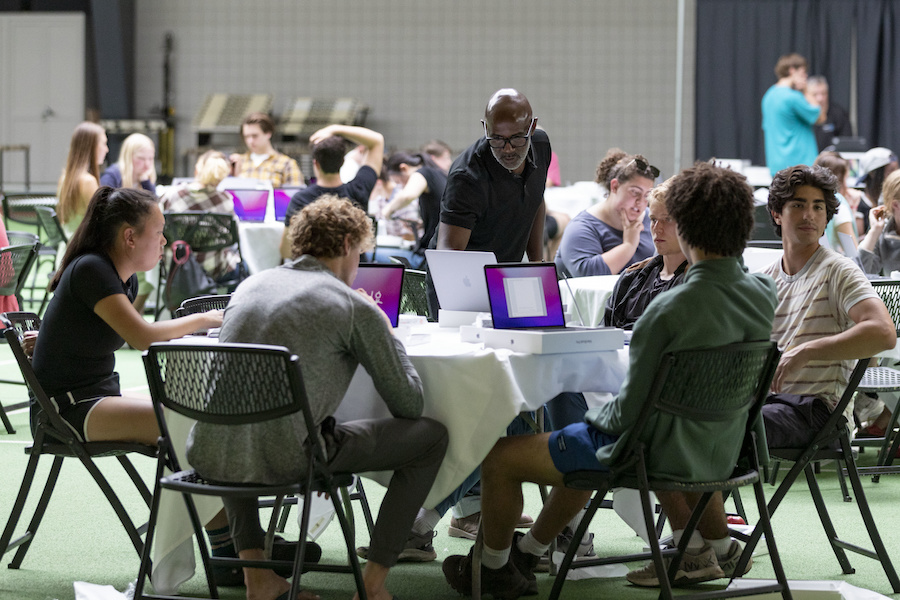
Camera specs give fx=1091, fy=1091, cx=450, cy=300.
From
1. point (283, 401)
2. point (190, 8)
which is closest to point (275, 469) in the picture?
point (283, 401)

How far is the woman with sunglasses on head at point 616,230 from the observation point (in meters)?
4.18

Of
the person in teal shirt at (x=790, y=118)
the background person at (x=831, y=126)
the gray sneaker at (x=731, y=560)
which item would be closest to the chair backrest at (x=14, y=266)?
the gray sneaker at (x=731, y=560)

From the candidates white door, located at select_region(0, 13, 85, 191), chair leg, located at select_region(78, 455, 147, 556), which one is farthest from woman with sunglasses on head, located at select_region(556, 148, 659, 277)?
white door, located at select_region(0, 13, 85, 191)

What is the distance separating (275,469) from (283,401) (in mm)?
172

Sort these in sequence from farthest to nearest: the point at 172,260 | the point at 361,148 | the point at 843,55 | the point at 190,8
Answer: the point at 190,8 → the point at 843,55 → the point at 361,148 → the point at 172,260

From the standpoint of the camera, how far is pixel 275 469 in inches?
90.0

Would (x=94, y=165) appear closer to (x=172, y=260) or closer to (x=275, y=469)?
(x=172, y=260)

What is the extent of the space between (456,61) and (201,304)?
11.3 m

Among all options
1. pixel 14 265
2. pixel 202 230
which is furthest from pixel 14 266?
pixel 202 230

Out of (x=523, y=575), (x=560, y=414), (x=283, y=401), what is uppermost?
(x=283, y=401)

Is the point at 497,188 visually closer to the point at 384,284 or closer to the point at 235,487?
the point at 384,284

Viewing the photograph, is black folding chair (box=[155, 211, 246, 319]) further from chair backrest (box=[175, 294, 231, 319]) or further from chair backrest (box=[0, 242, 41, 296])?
chair backrest (box=[175, 294, 231, 319])

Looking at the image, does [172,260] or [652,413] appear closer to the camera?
[652,413]

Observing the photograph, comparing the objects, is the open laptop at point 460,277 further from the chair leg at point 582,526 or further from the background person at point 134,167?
the background person at point 134,167
